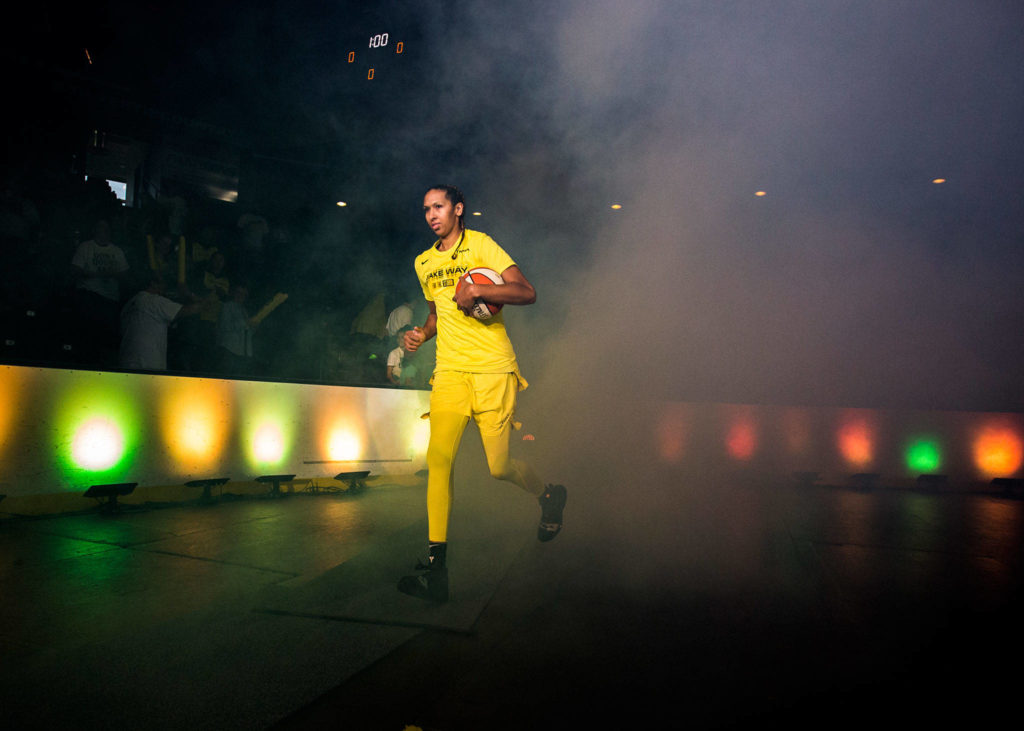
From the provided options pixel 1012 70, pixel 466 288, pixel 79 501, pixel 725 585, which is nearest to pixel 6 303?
pixel 79 501

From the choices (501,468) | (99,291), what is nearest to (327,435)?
(99,291)

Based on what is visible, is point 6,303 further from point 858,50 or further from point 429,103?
point 858,50

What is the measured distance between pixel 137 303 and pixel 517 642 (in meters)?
6.13

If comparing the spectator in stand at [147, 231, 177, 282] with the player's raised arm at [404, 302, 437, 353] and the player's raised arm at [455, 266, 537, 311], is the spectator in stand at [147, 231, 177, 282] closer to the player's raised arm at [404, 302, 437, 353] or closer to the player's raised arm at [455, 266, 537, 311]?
the player's raised arm at [404, 302, 437, 353]

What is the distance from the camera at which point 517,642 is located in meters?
2.16

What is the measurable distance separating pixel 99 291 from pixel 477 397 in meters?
5.96

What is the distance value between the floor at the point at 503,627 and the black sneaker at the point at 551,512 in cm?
14

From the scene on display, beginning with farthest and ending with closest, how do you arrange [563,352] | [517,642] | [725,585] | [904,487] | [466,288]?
[563,352], [904,487], [725,585], [466,288], [517,642]

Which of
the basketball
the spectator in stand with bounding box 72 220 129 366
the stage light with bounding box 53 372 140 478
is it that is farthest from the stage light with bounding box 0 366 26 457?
the basketball

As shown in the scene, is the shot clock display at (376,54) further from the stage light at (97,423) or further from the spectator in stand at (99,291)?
the stage light at (97,423)

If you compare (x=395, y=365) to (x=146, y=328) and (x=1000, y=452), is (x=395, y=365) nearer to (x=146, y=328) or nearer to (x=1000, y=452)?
(x=146, y=328)

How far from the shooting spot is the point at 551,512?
364 centimetres

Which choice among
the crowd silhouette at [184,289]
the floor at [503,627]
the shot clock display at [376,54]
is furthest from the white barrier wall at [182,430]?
the shot clock display at [376,54]

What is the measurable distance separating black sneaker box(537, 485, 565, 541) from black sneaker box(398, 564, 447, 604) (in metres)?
1.07
